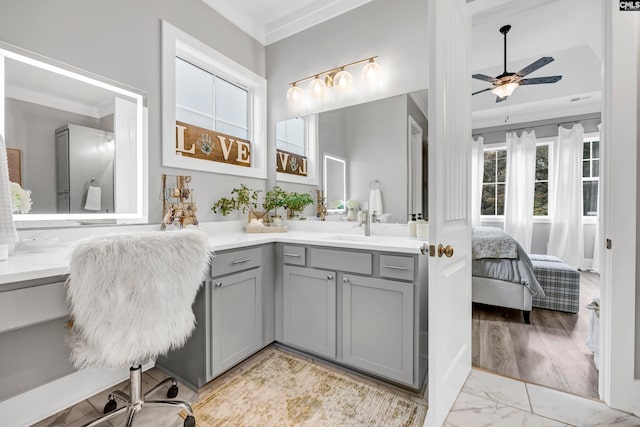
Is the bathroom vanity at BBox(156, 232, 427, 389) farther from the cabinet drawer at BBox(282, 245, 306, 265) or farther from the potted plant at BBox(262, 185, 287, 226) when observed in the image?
the potted plant at BBox(262, 185, 287, 226)

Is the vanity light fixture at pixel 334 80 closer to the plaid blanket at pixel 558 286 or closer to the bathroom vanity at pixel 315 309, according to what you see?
the bathroom vanity at pixel 315 309

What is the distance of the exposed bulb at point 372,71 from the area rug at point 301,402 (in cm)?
219

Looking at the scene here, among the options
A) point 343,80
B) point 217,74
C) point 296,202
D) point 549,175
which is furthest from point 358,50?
point 549,175

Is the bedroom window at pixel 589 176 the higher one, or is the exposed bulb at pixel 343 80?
the exposed bulb at pixel 343 80

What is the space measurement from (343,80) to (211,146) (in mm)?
1257

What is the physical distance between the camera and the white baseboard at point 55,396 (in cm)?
141

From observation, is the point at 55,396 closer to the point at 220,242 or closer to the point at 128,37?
the point at 220,242

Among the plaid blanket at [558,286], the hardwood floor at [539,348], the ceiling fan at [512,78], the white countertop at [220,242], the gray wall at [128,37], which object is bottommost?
the hardwood floor at [539,348]

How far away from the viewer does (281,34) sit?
2.79 m

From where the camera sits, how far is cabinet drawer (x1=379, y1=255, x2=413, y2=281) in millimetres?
1604

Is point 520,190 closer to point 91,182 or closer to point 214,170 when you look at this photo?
point 214,170

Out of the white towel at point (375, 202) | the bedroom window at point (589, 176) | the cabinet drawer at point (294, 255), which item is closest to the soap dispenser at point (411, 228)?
the white towel at point (375, 202)

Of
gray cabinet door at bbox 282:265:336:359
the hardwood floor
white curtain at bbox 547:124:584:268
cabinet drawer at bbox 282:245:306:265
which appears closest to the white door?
the hardwood floor

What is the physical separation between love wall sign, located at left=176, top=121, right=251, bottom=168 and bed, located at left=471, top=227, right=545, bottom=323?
2427 millimetres
